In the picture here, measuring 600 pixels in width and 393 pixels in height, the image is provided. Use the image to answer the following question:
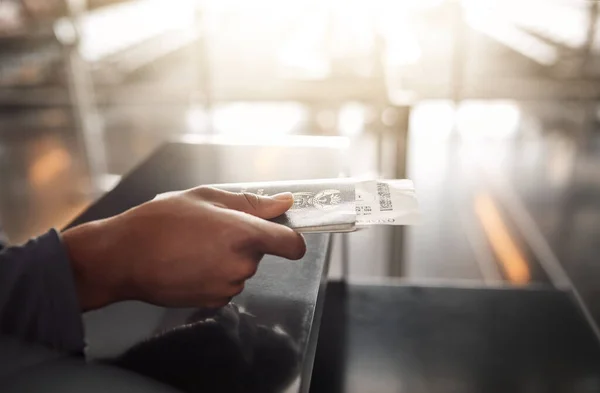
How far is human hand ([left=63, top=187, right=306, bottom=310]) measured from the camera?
1.76 feet

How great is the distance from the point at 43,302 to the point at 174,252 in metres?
0.13

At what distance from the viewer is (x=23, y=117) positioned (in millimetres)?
3082

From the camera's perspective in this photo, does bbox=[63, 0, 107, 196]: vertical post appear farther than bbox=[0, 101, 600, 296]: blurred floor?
Yes

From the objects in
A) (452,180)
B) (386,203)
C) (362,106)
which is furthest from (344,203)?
(362,106)

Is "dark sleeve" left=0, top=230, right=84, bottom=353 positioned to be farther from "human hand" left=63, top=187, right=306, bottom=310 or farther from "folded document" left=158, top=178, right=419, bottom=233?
"folded document" left=158, top=178, right=419, bottom=233

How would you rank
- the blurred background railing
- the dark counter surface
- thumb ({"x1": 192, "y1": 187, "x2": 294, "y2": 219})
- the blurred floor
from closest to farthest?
1. the dark counter surface
2. thumb ({"x1": 192, "y1": 187, "x2": 294, "y2": 219})
3. the blurred floor
4. the blurred background railing

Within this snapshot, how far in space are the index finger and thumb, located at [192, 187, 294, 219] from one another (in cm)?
5

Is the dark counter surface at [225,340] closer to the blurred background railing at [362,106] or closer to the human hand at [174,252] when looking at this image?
the human hand at [174,252]

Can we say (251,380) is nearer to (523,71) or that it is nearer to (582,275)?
(582,275)

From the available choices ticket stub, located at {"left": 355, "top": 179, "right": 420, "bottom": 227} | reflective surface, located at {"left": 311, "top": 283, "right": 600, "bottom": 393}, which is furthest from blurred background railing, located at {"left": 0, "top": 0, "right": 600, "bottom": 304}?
ticket stub, located at {"left": 355, "top": 179, "right": 420, "bottom": 227}

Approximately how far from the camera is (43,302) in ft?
1.81

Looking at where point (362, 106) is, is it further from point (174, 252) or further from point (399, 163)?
point (174, 252)

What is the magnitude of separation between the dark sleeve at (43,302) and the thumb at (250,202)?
15cm

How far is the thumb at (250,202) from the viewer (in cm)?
60
